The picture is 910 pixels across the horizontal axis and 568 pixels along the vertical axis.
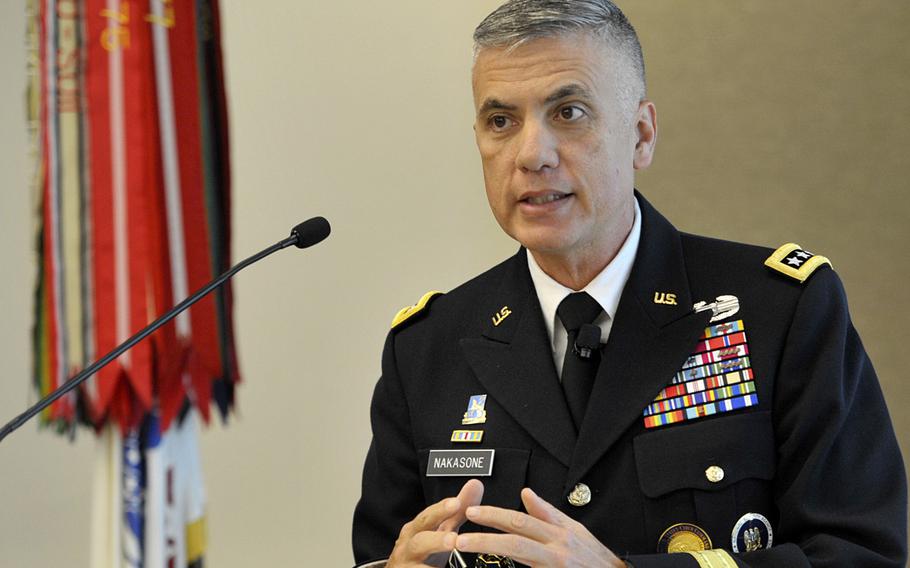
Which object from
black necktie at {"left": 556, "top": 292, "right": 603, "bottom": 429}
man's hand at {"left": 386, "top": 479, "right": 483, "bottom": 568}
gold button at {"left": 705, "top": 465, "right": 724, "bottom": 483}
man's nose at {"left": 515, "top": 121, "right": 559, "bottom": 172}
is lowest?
man's hand at {"left": 386, "top": 479, "right": 483, "bottom": 568}

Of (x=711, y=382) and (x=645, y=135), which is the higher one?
(x=645, y=135)

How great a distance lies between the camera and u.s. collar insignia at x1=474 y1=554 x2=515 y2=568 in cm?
175

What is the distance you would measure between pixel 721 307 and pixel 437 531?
0.56 meters

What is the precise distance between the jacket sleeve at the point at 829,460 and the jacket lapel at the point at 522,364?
0.30m

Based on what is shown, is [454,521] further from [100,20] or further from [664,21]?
[664,21]

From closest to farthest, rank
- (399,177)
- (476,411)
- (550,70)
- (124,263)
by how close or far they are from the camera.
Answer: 1. (550,70)
2. (476,411)
3. (124,263)
4. (399,177)

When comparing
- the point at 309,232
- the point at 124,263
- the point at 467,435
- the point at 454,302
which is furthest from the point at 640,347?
the point at 124,263

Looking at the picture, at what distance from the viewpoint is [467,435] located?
1.86 meters

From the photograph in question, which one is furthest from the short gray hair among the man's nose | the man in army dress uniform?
the man's nose

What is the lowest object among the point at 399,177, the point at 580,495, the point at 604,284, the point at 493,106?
the point at 580,495

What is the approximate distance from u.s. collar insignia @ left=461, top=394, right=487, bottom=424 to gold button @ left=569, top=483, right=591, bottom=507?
0.20 m

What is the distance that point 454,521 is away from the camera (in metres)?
1.61

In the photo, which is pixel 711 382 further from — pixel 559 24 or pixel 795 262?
pixel 559 24

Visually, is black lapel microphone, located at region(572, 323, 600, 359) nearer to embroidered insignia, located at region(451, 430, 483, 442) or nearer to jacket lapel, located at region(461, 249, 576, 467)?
jacket lapel, located at region(461, 249, 576, 467)
